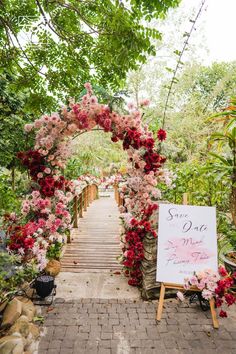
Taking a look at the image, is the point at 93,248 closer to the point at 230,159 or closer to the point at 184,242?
the point at 184,242

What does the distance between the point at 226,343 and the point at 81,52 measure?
11.9 ft

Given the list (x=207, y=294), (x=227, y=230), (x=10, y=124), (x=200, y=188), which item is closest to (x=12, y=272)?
(x=207, y=294)

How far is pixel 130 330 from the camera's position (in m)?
2.67

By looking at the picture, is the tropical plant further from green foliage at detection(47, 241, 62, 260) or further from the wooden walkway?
green foliage at detection(47, 241, 62, 260)

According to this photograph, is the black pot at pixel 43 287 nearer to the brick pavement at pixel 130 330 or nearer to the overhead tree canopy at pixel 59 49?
the brick pavement at pixel 130 330

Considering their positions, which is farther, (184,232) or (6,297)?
(184,232)

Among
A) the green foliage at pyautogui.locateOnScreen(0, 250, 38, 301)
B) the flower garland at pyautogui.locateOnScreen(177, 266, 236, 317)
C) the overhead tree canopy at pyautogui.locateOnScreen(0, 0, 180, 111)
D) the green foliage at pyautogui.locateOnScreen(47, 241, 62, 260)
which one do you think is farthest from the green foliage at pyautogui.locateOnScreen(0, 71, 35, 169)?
the flower garland at pyautogui.locateOnScreen(177, 266, 236, 317)

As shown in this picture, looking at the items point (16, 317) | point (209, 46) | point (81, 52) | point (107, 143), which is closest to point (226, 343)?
point (16, 317)

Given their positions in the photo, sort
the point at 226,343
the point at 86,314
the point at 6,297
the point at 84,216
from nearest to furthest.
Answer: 1. the point at 226,343
2. the point at 6,297
3. the point at 86,314
4. the point at 84,216

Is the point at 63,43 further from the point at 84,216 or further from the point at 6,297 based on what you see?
the point at 84,216

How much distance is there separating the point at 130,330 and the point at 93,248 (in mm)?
2689

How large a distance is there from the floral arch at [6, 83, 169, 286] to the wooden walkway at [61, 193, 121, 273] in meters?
0.84

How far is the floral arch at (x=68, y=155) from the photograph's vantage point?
322cm

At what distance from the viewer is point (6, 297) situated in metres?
2.68
